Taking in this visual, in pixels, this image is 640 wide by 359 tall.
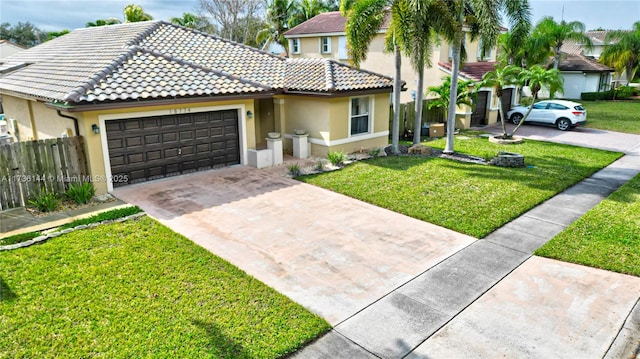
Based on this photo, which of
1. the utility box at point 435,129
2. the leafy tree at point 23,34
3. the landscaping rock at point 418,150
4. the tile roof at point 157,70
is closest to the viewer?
the tile roof at point 157,70

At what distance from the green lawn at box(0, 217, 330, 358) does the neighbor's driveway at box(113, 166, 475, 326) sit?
22.7 inches

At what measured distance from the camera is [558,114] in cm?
2462

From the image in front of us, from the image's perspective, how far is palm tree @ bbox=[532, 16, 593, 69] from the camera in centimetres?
3616

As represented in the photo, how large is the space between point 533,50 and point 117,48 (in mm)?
32697

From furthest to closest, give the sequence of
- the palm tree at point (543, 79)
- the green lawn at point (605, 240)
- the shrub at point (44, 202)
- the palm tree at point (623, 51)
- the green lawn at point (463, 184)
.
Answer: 1. the palm tree at point (623, 51)
2. the palm tree at point (543, 79)
3. the green lawn at point (463, 184)
4. the shrub at point (44, 202)
5. the green lawn at point (605, 240)

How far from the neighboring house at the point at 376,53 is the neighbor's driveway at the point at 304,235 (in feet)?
50.0

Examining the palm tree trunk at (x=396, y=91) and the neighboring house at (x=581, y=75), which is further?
the neighboring house at (x=581, y=75)

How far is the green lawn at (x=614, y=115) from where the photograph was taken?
2542 centimetres

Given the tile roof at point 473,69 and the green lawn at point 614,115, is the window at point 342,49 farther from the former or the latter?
the green lawn at point 614,115

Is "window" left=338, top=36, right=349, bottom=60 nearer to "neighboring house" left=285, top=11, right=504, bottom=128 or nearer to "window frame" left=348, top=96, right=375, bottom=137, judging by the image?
"neighboring house" left=285, top=11, right=504, bottom=128

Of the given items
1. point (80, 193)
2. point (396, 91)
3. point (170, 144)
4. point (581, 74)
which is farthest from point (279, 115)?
point (581, 74)

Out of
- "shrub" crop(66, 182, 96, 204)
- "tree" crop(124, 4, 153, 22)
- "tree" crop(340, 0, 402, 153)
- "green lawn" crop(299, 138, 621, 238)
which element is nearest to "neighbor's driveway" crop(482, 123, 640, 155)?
"green lawn" crop(299, 138, 621, 238)

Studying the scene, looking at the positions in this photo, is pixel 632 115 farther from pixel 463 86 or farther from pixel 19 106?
pixel 19 106

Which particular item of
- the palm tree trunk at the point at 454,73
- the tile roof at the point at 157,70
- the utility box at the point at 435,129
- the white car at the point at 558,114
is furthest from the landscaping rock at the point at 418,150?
the white car at the point at 558,114
